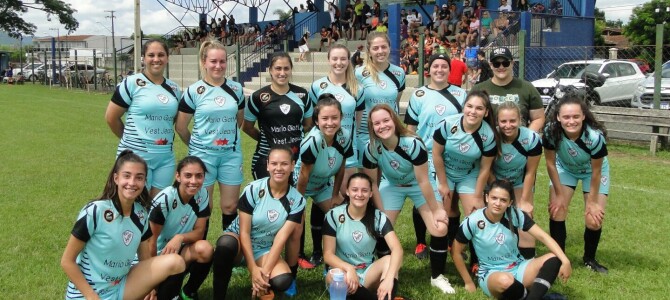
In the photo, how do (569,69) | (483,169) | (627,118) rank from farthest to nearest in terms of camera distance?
(569,69), (627,118), (483,169)

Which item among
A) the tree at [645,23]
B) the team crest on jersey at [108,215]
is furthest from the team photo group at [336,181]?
the tree at [645,23]

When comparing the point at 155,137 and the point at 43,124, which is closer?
the point at 155,137

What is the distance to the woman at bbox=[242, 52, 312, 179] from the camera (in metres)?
5.14

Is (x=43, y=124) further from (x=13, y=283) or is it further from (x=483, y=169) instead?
(x=483, y=169)

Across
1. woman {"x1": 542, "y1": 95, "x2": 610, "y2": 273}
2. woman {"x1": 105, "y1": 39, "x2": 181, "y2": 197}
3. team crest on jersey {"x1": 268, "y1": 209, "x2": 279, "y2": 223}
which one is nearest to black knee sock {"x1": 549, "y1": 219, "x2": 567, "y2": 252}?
woman {"x1": 542, "y1": 95, "x2": 610, "y2": 273}

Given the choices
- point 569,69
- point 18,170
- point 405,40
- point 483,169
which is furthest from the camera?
point 405,40

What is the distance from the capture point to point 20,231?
6363 mm

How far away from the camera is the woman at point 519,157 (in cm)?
491

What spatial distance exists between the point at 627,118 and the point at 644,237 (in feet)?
21.0

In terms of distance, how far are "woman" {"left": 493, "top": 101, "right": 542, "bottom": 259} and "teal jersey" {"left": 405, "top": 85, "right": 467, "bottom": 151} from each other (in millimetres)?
466

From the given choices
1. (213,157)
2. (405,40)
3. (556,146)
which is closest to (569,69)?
(405,40)

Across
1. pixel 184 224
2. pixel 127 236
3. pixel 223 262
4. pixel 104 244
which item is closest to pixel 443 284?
pixel 223 262

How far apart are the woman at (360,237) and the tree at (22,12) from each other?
58.9 m

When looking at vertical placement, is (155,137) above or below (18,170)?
above
